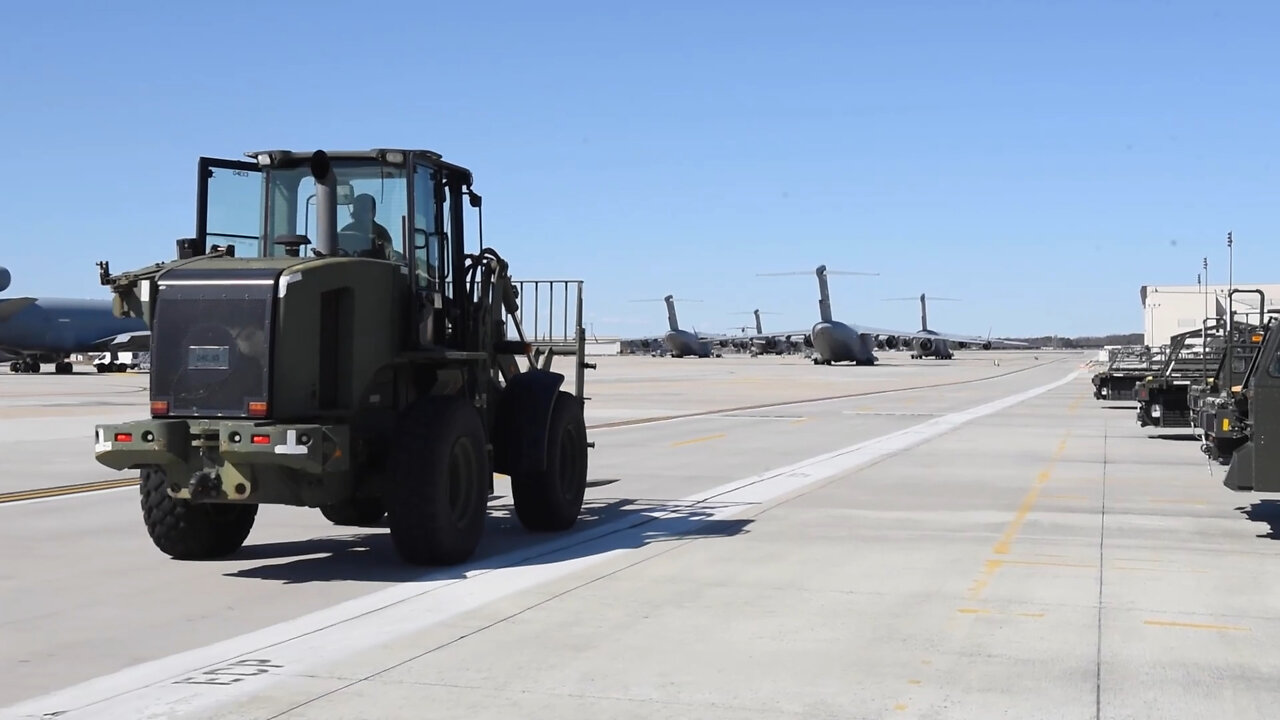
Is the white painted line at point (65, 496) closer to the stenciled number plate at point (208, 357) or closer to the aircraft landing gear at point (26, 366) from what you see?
the stenciled number plate at point (208, 357)

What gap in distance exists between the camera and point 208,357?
31.6ft

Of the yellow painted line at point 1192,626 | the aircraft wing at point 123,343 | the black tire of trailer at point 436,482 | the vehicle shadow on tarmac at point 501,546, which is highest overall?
the aircraft wing at point 123,343

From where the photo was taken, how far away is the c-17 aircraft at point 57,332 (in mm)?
73375

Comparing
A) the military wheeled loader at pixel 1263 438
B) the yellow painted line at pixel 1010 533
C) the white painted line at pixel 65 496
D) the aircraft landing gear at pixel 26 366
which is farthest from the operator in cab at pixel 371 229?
the aircraft landing gear at pixel 26 366

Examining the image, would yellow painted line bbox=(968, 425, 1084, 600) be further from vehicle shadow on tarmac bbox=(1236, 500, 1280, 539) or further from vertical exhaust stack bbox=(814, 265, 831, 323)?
vertical exhaust stack bbox=(814, 265, 831, 323)

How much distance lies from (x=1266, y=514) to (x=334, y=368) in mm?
9990

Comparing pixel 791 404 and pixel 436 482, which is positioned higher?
pixel 436 482

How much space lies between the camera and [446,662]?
7340 mm

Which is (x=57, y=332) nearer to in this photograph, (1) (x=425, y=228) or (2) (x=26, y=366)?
(2) (x=26, y=366)

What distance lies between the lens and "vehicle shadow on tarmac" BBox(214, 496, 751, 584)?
1039 centimetres

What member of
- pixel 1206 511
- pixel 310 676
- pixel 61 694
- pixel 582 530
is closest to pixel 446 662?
pixel 310 676

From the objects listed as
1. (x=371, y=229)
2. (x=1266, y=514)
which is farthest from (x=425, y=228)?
(x=1266, y=514)

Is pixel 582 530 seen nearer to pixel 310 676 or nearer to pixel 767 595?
pixel 767 595

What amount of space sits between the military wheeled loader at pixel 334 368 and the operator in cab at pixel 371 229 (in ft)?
0.04
